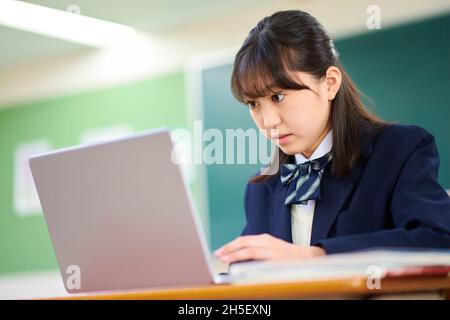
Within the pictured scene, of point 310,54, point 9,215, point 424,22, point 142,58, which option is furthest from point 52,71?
point 310,54

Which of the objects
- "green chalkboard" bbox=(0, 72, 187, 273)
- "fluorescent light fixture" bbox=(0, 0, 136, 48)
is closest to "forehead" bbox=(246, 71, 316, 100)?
"fluorescent light fixture" bbox=(0, 0, 136, 48)

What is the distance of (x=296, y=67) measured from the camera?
125cm

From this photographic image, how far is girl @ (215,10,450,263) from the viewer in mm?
1194

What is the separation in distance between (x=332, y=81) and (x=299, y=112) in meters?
0.12

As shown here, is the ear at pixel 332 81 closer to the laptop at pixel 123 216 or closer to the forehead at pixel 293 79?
the forehead at pixel 293 79

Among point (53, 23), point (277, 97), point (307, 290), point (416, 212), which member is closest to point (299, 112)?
point (277, 97)

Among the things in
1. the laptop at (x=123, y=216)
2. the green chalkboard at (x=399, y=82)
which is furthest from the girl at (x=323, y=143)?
the green chalkboard at (x=399, y=82)

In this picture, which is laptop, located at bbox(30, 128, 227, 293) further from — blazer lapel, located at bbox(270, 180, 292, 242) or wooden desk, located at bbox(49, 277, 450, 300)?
blazer lapel, located at bbox(270, 180, 292, 242)

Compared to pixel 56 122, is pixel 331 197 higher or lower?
lower

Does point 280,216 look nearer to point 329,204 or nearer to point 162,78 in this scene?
point 329,204

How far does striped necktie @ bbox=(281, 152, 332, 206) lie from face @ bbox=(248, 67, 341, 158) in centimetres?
6

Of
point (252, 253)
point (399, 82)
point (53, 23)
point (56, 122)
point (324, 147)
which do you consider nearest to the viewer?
point (252, 253)
